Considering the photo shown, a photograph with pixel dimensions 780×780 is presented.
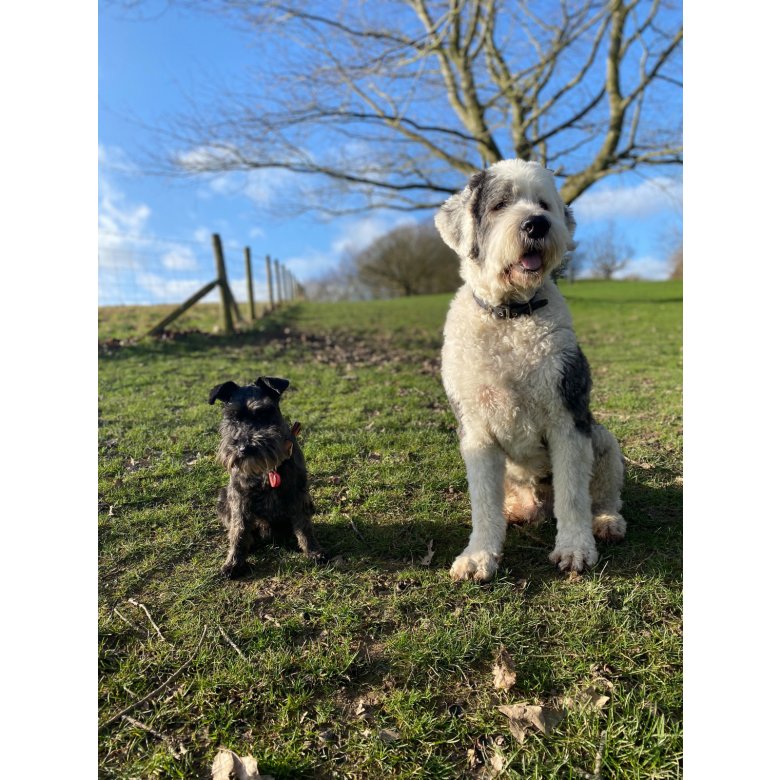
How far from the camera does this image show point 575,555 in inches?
124

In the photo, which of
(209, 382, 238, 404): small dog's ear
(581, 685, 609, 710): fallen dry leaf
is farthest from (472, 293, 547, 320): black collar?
(581, 685, 609, 710): fallen dry leaf

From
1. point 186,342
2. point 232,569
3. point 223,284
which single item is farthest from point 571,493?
point 223,284

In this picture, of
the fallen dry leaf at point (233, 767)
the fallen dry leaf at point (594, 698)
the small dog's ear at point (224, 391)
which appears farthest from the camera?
the small dog's ear at point (224, 391)

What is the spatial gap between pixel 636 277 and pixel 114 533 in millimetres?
60572

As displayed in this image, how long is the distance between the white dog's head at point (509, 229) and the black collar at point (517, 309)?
42mm

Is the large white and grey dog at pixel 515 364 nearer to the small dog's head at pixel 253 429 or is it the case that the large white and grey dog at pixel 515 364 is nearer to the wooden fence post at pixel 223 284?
the small dog's head at pixel 253 429

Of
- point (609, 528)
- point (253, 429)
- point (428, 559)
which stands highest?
point (253, 429)

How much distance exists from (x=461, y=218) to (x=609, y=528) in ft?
7.47

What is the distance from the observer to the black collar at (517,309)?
325 cm

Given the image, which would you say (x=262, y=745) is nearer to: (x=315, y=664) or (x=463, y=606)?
(x=315, y=664)

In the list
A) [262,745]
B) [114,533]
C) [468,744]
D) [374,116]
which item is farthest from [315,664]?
[374,116]

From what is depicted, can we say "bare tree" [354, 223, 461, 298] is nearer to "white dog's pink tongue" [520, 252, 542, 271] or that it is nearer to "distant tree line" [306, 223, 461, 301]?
"distant tree line" [306, 223, 461, 301]

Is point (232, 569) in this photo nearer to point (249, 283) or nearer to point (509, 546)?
point (509, 546)

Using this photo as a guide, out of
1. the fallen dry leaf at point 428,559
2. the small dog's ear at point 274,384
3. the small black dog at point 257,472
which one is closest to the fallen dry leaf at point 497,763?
the fallen dry leaf at point 428,559
